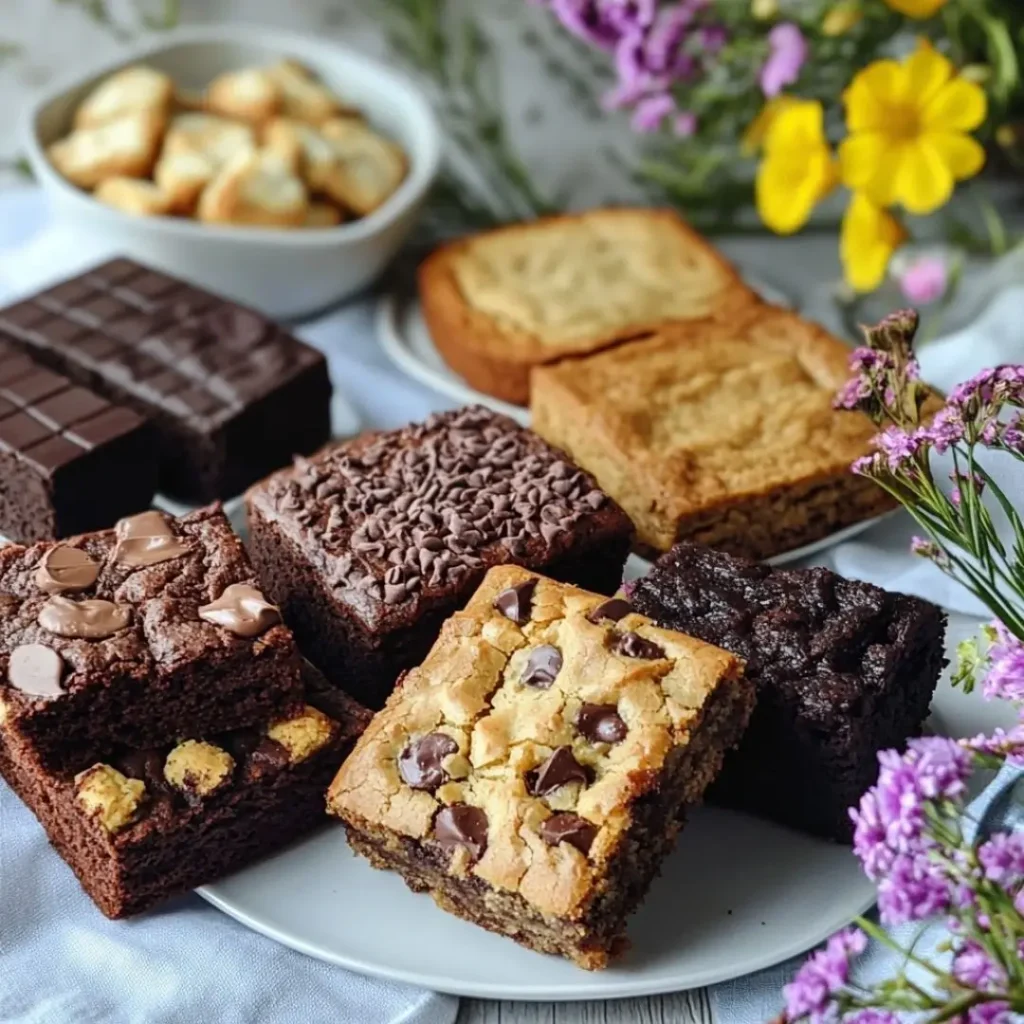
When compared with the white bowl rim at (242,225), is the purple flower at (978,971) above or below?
above

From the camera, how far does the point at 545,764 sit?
2271 mm

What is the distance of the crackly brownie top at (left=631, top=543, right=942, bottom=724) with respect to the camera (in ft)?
8.00

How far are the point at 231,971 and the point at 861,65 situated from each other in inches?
112

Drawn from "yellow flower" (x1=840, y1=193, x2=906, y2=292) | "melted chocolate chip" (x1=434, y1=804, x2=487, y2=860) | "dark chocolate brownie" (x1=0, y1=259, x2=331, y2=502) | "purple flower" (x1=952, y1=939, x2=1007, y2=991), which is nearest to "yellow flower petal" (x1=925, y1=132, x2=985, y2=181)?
"yellow flower" (x1=840, y1=193, x2=906, y2=292)

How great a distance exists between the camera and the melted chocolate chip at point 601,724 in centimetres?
229

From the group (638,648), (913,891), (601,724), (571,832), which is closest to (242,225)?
(638,648)

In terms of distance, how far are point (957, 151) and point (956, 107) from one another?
0.10m

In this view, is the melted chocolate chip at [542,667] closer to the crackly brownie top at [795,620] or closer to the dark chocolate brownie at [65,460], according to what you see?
the crackly brownie top at [795,620]

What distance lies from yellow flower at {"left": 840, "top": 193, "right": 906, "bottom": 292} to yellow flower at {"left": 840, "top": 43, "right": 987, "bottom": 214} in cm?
6

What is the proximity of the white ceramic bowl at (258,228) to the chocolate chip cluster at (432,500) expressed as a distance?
105 cm

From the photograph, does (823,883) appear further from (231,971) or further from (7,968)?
(7,968)

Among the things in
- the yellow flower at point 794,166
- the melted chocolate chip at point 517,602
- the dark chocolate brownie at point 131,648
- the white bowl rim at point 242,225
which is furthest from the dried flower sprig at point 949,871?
the white bowl rim at point 242,225

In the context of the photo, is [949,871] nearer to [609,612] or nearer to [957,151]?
[609,612]

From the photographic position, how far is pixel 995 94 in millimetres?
3529
